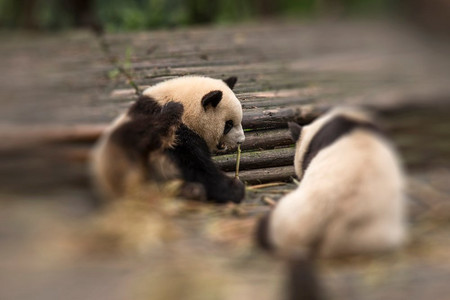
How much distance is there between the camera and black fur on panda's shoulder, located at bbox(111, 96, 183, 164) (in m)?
1.40

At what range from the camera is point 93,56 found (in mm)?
2809

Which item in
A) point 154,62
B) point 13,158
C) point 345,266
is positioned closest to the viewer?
point 13,158

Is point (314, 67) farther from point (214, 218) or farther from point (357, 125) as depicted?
point (214, 218)

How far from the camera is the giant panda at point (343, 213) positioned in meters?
1.30

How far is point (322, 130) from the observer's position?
1832mm

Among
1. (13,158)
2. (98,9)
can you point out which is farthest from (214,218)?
(98,9)

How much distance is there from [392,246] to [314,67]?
5.04 ft

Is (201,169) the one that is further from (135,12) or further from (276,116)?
(135,12)

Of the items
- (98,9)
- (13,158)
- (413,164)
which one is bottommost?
(98,9)

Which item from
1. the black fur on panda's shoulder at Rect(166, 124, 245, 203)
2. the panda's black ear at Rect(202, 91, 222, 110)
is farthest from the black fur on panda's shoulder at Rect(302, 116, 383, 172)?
the panda's black ear at Rect(202, 91, 222, 110)

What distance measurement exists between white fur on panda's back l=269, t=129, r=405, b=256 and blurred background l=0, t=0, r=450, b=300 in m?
0.04

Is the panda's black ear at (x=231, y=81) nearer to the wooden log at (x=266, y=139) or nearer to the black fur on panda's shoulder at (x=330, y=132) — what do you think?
the wooden log at (x=266, y=139)

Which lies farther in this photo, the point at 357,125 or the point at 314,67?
the point at 314,67

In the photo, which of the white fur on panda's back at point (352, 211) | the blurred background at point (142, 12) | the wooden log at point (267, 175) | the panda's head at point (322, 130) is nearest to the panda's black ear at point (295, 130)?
the panda's head at point (322, 130)
